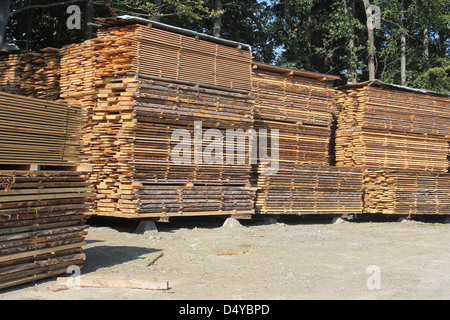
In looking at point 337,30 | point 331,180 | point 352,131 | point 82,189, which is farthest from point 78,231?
point 337,30

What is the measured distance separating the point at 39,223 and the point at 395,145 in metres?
13.1

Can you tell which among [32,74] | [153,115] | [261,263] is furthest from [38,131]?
[32,74]

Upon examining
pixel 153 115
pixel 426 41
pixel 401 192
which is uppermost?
pixel 426 41

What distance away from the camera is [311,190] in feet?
49.3

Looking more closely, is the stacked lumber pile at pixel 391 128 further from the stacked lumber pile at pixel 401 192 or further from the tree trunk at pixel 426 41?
the tree trunk at pixel 426 41

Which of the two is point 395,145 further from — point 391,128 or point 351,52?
point 351,52

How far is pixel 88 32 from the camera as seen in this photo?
58.6 ft

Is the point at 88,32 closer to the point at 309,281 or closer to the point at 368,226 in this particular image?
the point at 368,226

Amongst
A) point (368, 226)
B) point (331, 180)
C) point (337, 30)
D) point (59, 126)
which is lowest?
point (368, 226)

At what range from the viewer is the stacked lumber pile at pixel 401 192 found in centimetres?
1633

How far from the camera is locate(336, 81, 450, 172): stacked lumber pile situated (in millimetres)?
16422

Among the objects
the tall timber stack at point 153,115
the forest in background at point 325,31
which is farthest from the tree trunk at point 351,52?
the tall timber stack at point 153,115
